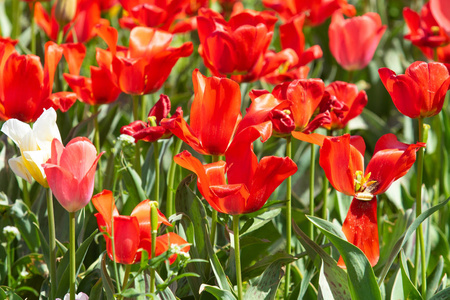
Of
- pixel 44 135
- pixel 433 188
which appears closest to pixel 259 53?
pixel 44 135

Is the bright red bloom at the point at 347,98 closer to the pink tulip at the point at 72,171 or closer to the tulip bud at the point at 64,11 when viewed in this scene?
the pink tulip at the point at 72,171

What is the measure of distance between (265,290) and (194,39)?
2184mm

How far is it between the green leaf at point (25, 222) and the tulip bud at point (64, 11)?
35.7 inches

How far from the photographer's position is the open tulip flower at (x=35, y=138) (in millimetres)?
998

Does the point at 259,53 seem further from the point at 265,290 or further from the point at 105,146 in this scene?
the point at 105,146

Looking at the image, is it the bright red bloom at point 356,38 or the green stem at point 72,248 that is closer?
the green stem at point 72,248

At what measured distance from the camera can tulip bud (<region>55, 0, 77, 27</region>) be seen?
2080 mm

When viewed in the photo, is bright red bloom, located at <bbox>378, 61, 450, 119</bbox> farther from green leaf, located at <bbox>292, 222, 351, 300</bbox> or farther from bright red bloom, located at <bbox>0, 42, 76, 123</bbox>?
bright red bloom, located at <bbox>0, 42, 76, 123</bbox>

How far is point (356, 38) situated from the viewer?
75.1 inches

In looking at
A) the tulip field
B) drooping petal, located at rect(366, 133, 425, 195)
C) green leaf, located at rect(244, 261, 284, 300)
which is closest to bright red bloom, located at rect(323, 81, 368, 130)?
the tulip field

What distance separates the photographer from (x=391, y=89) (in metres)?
1.14

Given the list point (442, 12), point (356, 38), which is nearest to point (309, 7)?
point (356, 38)

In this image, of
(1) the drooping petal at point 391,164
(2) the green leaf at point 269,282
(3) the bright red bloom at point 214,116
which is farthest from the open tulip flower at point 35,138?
(1) the drooping petal at point 391,164

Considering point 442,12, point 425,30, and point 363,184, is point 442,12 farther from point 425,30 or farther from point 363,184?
point 363,184
